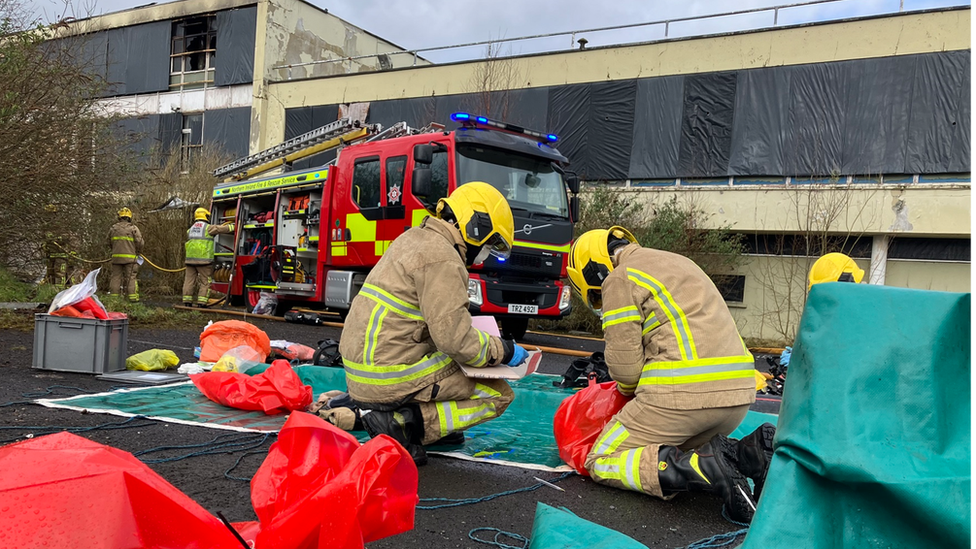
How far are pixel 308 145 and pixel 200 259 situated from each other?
10.7 ft

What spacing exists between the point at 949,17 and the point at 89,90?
49.2ft

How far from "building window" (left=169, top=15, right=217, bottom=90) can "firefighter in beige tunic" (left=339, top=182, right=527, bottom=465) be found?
23527 mm

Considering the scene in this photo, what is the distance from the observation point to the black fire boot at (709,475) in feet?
9.95

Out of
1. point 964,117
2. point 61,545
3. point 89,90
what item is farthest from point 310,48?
point 61,545

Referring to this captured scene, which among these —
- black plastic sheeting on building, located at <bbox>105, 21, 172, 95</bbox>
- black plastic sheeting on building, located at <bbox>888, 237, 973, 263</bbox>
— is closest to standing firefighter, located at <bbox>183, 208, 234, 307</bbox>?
black plastic sheeting on building, located at <bbox>888, 237, 973, 263</bbox>

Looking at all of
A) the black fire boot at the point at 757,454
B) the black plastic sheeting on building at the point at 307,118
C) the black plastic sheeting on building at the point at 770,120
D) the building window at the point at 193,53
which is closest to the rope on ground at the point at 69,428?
the black fire boot at the point at 757,454

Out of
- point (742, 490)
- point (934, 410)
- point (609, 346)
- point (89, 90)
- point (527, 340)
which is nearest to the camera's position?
point (934, 410)

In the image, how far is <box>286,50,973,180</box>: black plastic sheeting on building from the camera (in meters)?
13.3

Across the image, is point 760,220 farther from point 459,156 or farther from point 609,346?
point 609,346

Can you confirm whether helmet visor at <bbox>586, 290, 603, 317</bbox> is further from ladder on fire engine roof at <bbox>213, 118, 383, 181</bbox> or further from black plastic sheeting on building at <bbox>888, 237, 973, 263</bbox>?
black plastic sheeting on building at <bbox>888, 237, 973, 263</bbox>

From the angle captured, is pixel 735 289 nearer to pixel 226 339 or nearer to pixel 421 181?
pixel 421 181

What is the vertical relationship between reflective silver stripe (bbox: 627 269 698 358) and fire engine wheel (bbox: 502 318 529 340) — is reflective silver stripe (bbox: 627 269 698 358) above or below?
above

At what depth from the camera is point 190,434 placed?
162 inches

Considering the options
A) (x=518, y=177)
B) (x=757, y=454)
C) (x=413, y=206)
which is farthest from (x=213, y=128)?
(x=757, y=454)
